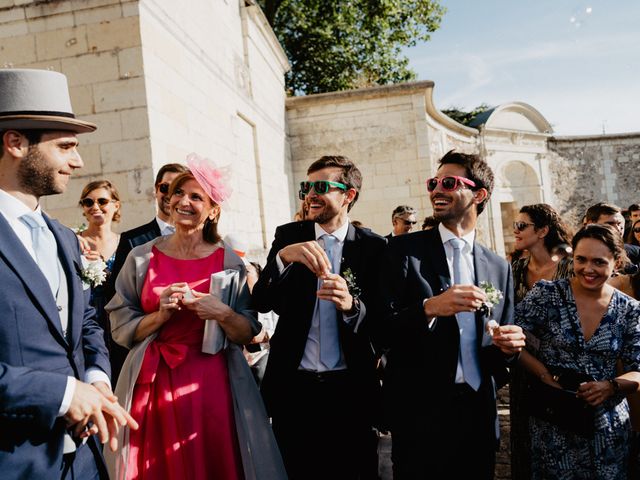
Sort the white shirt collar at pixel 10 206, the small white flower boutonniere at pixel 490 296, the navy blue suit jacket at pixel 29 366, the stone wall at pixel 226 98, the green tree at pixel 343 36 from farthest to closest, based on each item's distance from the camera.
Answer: the green tree at pixel 343 36 < the stone wall at pixel 226 98 < the small white flower boutonniere at pixel 490 296 < the white shirt collar at pixel 10 206 < the navy blue suit jacket at pixel 29 366

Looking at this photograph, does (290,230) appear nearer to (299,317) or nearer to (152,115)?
(299,317)

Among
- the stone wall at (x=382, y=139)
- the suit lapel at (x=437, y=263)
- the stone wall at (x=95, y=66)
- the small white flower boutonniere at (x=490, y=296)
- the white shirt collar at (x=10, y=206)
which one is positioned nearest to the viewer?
the white shirt collar at (x=10, y=206)

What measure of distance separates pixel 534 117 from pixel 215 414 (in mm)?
21919

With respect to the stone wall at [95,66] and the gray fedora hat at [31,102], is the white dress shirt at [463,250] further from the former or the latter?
the stone wall at [95,66]

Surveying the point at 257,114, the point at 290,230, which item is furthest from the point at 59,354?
the point at 257,114

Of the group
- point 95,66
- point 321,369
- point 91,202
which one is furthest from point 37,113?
point 95,66

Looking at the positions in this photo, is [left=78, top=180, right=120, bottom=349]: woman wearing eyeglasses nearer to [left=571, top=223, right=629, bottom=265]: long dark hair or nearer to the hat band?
the hat band

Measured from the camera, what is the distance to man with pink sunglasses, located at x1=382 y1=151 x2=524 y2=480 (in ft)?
8.03

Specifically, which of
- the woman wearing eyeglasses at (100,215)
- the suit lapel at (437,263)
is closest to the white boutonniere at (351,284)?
the suit lapel at (437,263)

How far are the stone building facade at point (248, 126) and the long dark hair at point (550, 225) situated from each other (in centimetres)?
302

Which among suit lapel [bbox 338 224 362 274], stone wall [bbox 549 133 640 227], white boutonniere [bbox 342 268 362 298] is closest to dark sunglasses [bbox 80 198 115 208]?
suit lapel [bbox 338 224 362 274]

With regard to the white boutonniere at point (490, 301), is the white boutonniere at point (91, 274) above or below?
above

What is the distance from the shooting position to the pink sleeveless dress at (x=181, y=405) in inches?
99.6

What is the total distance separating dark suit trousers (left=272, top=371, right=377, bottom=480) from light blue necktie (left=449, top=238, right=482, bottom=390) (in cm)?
69
